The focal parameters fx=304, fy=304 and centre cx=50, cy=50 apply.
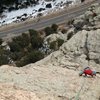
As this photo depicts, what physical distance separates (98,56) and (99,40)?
186cm

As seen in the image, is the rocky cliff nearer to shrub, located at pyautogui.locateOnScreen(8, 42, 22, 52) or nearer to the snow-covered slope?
shrub, located at pyautogui.locateOnScreen(8, 42, 22, 52)

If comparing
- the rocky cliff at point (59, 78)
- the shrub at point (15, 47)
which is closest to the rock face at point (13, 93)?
the rocky cliff at point (59, 78)

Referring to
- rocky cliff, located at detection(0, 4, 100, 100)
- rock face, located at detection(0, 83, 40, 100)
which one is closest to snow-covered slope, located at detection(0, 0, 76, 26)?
rocky cliff, located at detection(0, 4, 100, 100)

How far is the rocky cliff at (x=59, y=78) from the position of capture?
1225 cm

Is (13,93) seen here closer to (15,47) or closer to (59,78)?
(59,78)

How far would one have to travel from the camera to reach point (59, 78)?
14203 millimetres

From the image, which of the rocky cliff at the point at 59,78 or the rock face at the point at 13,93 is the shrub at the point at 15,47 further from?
the rock face at the point at 13,93

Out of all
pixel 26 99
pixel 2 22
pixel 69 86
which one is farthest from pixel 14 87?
pixel 2 22

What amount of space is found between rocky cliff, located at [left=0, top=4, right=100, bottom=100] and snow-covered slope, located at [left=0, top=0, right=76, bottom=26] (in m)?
52.0

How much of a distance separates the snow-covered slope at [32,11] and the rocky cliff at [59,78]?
52.0 meters

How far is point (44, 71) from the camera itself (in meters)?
15.1

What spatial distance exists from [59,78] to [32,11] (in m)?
60.9

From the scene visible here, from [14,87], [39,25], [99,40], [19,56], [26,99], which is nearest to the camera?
[26,99]

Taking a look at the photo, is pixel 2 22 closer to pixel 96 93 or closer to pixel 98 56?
pixel 98 56
